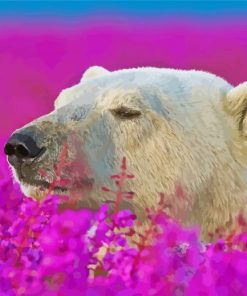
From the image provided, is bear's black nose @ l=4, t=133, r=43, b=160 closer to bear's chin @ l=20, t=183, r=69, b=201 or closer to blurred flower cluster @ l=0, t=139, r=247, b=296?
bear's chin @ l=20, t=183, r=69, b=201

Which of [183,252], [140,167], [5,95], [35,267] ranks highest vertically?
[35,267]

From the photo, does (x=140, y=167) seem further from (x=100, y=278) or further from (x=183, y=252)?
(x=100, y=278)

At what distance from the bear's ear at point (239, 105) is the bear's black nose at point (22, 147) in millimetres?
958

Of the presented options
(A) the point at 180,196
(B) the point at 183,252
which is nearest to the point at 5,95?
(A) the point at 180,196

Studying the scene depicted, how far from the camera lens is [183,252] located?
1.70 meters

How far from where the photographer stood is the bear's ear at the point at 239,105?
3188mm

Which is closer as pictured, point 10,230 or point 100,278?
point 100,278

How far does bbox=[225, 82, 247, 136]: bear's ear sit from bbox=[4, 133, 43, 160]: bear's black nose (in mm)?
958

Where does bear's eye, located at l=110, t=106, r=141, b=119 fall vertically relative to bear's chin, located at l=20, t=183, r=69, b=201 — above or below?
above

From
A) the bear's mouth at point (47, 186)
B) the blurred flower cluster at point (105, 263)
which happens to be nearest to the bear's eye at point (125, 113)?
the bear's mouth at point (47, 186)

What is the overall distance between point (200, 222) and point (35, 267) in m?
1.60

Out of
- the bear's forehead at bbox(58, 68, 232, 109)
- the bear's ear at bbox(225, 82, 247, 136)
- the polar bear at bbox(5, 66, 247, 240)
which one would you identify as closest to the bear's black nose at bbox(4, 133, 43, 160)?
the polar bear at bbox(5, 66, 247, 240)

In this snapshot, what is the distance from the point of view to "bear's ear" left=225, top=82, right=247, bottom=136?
10.5ft

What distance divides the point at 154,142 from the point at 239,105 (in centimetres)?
44
